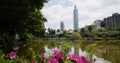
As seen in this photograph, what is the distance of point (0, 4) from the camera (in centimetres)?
2750

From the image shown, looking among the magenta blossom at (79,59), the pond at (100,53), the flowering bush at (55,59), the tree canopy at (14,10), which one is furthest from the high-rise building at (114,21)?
the magenta blossom at (79,59)

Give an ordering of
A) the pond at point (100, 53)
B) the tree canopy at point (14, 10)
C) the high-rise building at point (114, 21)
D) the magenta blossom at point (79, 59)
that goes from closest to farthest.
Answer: the magenta blossom at point (79, 59) < the pond at point (100, 53) < the tree canopy at point (14, 10) < the high-rise building at point (114, 21)

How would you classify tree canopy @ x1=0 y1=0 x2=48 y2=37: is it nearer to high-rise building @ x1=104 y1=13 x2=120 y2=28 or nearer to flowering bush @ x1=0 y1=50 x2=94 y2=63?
flowering bush @ x1=0 y1=50 x2=94 y2=63

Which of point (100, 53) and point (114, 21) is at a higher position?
point (114, 21)

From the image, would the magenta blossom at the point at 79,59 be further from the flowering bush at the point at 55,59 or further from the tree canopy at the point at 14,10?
the tree canopy at the point at 14,10

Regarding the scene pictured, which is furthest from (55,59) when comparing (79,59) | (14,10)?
(14,10)

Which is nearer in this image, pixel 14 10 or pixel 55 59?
pixel 55 59

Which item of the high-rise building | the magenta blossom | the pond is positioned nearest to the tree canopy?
the pond

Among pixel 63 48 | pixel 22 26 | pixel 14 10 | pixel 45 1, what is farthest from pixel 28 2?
pixel 63 48

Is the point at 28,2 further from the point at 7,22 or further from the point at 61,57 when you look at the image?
the point at 61,57

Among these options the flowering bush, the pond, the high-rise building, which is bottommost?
the pond

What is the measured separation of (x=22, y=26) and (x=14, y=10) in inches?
340

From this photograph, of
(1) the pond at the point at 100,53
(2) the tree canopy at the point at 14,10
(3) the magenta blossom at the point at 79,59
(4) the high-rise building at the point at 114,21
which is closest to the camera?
(3) the magenta blossom at the point at 79,59

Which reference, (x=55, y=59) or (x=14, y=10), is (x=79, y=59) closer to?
(x=55, y=59)
